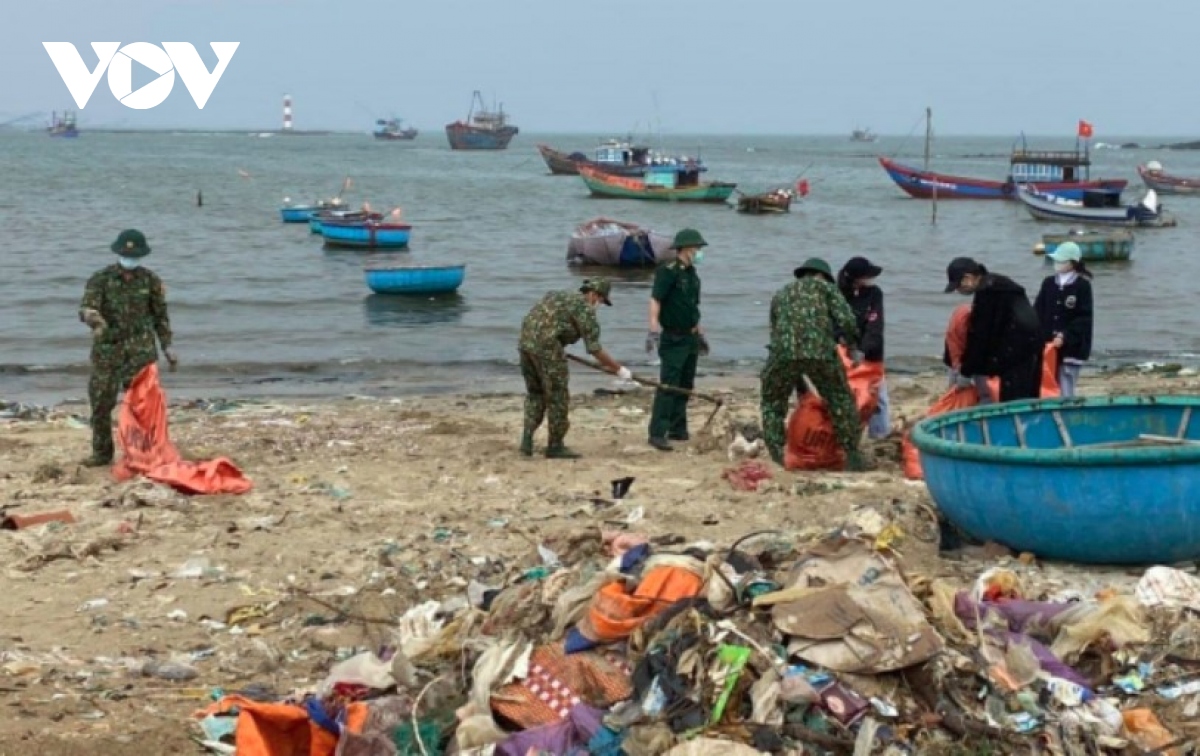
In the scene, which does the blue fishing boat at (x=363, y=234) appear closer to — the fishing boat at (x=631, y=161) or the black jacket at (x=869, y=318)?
the black jacket at (x=869, y=318)

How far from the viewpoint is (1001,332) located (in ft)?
29.8

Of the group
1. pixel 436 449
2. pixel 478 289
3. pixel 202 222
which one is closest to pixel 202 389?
pixel 436 449

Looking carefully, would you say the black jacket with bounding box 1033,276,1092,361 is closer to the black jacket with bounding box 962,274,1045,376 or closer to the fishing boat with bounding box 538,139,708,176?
the black jacket with bounding box 962,274,1045,376

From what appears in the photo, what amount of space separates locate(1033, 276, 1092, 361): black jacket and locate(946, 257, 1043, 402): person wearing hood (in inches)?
26.5

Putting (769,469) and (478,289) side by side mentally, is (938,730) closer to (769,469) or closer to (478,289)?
(769,469)

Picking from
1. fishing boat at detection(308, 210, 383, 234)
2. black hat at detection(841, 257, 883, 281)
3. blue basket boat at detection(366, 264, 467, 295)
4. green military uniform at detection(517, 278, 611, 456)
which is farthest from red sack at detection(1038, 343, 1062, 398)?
fishing boat at detection(308, 210, 383, 234)

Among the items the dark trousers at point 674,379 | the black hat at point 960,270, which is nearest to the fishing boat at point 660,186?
the dark trousers at point 674,379

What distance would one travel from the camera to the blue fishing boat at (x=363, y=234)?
34156 millimetres

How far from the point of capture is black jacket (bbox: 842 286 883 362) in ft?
32.3

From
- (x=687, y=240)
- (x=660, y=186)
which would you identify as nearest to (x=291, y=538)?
(x=687, y=240)

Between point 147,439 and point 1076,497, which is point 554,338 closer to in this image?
point 147,439

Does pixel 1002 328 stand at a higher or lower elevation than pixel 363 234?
higher

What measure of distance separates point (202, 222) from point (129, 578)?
4082 centimetres

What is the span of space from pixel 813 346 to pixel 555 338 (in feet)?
6.22
